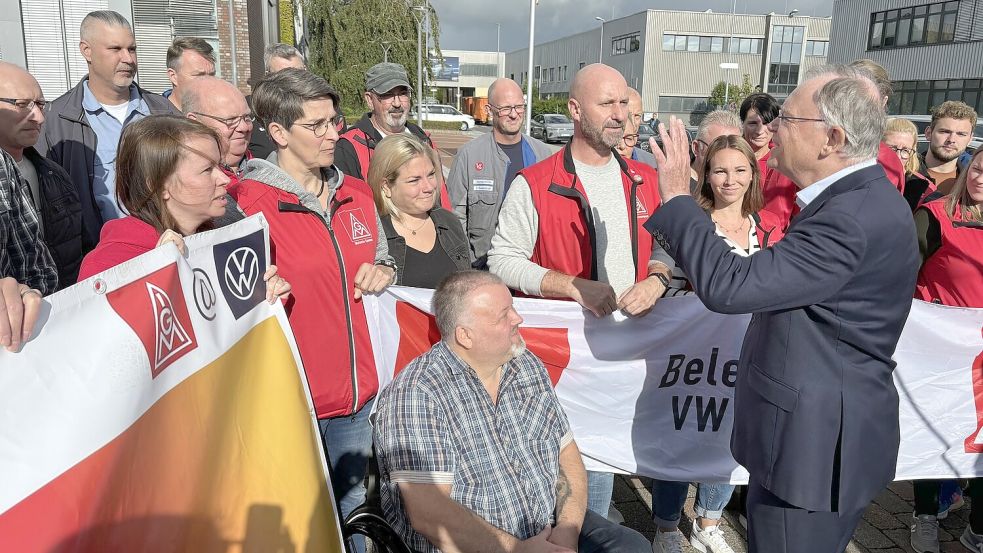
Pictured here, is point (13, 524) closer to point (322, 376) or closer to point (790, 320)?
point (322, 376)

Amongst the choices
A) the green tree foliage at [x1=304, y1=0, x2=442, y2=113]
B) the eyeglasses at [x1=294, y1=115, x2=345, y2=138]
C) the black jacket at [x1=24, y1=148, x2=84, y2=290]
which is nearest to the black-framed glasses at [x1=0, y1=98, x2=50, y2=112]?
the black jacket at [x1=24, y1=148, x2=84, y2=290]

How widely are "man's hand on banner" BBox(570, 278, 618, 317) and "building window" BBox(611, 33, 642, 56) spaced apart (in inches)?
2226

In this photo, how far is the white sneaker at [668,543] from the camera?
357 cm

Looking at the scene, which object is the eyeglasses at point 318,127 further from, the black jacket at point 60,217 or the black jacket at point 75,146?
the black jacket at point 75,146

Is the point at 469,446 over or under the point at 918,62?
under

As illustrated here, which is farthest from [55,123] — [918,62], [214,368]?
[918,62]

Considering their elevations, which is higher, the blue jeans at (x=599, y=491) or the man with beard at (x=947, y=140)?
the man with beard at (x=947, y=140)

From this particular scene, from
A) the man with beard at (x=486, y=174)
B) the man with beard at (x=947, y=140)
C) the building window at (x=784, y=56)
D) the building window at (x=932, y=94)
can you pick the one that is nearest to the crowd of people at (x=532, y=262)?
the man with beard at (x=486, y=174)

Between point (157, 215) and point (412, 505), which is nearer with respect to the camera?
point (157, 215)

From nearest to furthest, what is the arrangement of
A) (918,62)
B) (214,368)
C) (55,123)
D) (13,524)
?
(13,524)
(214,368)
(55,123)
(918,62)

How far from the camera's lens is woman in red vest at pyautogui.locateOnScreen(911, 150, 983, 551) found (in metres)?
3.58

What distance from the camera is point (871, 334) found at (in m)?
2.12

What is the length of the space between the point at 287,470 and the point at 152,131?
1.14 metres

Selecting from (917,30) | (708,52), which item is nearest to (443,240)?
(917,30)
